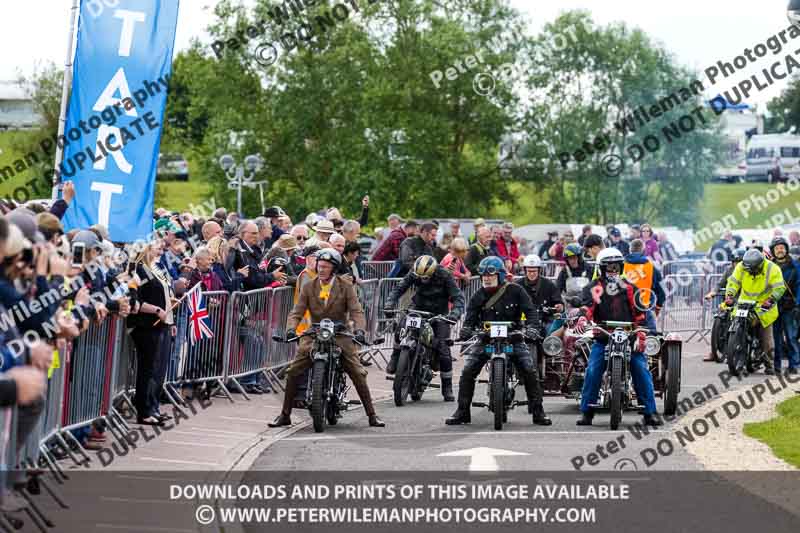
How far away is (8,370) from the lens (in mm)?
Answer: 7762

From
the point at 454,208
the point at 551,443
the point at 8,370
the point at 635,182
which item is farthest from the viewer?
the point at 635,182

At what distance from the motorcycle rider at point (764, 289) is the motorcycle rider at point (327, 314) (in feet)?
28.0

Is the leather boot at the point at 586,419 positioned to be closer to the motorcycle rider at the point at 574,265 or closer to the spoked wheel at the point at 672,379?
the spoked wheel at the point at 672,379

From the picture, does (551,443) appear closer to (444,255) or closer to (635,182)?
(444,255)

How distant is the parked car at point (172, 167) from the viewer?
284ft

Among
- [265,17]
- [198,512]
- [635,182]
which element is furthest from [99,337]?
[635,182]

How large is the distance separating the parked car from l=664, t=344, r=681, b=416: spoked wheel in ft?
220

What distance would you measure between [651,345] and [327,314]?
3379 millimetres

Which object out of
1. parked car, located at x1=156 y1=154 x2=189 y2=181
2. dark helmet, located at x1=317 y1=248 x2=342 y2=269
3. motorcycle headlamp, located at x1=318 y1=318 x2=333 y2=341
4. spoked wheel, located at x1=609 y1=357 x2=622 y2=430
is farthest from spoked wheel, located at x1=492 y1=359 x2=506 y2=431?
parked car, located at x1=156 y1=154 x2=189 y2=181

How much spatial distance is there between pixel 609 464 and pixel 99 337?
14.8 feet

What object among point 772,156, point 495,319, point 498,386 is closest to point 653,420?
point 498,386

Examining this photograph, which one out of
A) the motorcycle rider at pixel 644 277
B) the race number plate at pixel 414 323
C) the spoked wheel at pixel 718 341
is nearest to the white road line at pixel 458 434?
the motorcycle rider at pixel 644 277

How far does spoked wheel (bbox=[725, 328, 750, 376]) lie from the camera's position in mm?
22141

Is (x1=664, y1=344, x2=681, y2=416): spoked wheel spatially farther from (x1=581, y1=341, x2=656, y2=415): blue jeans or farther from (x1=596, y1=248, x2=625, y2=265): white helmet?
(x1=596, y1=248, x2=625, y2=265): white helmet
